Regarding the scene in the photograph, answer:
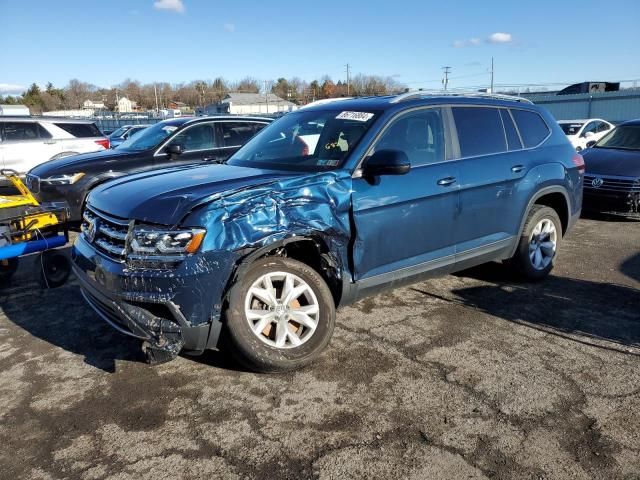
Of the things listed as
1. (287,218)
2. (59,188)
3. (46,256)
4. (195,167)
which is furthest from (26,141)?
(287,218)

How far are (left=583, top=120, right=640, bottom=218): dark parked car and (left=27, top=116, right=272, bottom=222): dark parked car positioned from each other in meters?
5.66

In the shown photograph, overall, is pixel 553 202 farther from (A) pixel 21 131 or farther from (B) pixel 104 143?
(A) pixel 21 131

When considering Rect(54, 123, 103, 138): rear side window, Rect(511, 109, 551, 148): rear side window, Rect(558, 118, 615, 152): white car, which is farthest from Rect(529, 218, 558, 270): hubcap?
Rect(558, 118, 615, 152): white car

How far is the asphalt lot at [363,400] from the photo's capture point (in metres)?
2.72

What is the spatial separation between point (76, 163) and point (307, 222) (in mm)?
5799

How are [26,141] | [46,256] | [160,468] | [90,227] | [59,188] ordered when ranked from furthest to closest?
[26,141], [59,188], [46,256], [90,227], [160,468]

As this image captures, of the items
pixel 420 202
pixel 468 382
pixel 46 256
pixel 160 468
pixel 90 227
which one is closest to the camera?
pixel 160 468

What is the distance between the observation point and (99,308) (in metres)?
3.65

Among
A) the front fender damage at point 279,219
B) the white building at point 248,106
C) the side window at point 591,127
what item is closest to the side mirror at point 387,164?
the front fender damage at point 279,219

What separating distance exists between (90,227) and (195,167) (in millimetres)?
1004

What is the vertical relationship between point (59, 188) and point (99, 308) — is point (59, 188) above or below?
above

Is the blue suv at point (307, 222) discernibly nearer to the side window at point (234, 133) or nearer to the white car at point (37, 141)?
the side window at point (234, 133)

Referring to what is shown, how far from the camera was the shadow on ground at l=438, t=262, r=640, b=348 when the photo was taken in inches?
170

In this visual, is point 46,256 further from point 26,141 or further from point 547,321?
point 26,141
